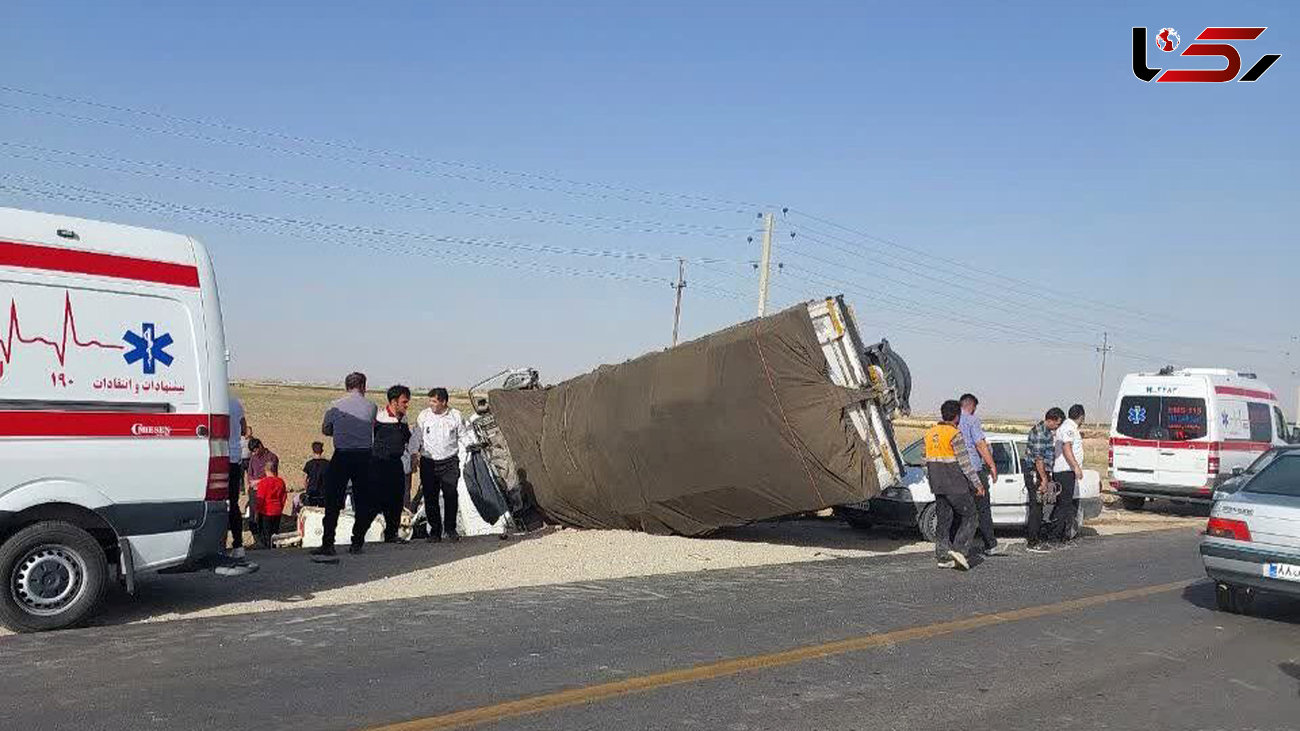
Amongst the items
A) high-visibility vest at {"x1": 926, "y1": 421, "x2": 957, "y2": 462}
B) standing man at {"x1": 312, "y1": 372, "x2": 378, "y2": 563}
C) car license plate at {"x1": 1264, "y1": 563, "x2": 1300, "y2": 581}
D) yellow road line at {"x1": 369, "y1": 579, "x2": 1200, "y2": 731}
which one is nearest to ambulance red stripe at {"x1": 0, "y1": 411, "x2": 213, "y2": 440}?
standing man at {"x1": 312, "y1": 372, "x2": 378, "y2": 563}

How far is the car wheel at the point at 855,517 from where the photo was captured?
14.9 metres

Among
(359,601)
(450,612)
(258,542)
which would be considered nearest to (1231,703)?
(450,612)

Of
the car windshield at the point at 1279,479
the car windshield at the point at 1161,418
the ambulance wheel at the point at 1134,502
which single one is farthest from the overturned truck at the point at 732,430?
the ambulance wheel at the point at 1134,502

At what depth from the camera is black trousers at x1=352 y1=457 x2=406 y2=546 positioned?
11727mm

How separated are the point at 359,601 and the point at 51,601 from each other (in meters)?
2.26

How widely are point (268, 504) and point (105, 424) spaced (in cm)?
725

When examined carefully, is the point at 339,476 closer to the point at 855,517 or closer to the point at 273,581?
the point at 273,581

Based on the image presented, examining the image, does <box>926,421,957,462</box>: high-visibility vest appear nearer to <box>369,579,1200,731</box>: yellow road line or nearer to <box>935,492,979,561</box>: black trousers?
<box>935,492,979,561</box>: black trousers

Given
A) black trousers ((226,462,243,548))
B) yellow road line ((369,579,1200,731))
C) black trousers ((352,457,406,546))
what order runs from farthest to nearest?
black trousers ((352,457,406,546)), black trousers ((226,462,243,548)), yellow road line ((369,579,1200,731))

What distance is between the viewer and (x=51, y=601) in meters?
7.58

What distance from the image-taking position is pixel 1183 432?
67.1 ft

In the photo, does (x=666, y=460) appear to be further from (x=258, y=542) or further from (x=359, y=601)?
(x=258, y=542)

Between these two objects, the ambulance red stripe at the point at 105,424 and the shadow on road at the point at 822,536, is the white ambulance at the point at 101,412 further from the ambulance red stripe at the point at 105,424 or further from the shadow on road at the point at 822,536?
the shadow on road at the point at 822,536

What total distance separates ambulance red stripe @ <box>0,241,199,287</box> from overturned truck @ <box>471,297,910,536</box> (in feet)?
20.1
